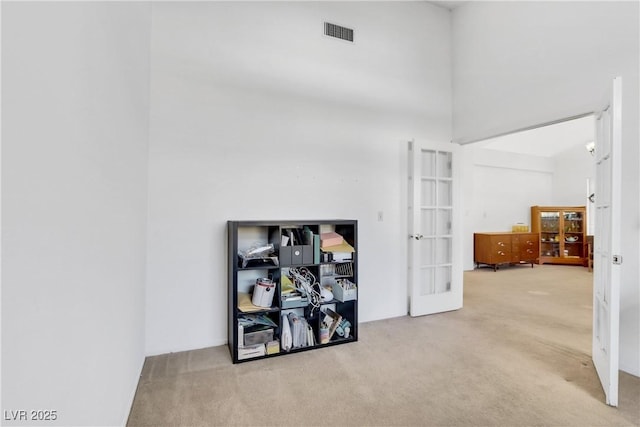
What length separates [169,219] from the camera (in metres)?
2.56

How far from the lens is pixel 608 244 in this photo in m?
2.03

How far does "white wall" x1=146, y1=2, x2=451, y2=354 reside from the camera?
8.44 feet

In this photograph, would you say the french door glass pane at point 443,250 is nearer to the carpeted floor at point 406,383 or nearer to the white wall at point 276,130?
the white wall at point 276,130

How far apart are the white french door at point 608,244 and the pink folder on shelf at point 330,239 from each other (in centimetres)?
196

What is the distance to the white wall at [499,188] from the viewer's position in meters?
6.82

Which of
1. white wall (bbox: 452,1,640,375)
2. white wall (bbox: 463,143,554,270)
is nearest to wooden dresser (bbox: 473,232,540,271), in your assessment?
white wall (bbox: 463,143,554,270)

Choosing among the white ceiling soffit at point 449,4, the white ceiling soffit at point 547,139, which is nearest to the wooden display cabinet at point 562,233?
the white ceiling soffit at point 547,139

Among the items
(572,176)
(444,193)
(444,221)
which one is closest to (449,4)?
(444,193)

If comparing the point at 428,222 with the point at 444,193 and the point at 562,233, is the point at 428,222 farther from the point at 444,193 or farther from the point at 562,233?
the point at 562,233

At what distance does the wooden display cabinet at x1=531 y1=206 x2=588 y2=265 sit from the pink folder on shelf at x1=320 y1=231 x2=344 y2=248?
6863 millimetres

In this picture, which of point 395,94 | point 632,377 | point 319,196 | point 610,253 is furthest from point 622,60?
point 319,196

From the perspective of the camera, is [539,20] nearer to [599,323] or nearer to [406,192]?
[406,192]

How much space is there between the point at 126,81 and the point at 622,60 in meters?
3.52

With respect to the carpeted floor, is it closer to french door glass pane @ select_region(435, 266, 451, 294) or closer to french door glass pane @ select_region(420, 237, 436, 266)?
french door glass pane @ select_region(435, 266, 451, 294)
